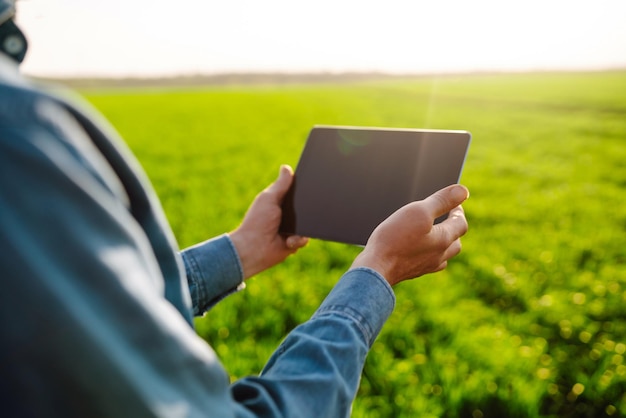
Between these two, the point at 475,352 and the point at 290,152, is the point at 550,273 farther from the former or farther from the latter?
the point at 290,152

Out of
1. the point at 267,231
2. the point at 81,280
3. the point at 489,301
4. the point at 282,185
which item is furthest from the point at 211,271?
the point at 489,301

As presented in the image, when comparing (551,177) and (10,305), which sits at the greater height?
(10,305)

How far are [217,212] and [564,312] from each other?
147 inches

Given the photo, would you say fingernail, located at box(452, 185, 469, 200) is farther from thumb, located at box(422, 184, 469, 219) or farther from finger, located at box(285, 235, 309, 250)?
finger, located at box(285, 235, 309, 250)

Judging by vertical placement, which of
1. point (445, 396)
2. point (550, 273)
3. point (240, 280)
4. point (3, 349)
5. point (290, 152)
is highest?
point (3, 349)

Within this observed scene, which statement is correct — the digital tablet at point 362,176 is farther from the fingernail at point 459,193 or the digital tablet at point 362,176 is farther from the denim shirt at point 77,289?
the denim shirt at point 77,289

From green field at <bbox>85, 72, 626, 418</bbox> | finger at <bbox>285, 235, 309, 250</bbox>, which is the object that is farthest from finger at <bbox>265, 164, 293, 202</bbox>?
green field at <bbox>85, 72, 626, 418</bbox>

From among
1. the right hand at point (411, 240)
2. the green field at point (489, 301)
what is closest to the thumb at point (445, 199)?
the right hand at point (411, 240)

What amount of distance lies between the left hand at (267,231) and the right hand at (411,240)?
0.67 metres

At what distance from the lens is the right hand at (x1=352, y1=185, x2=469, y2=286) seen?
48.3 inches

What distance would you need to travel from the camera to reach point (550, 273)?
426 cm

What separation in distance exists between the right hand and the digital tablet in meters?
0.19

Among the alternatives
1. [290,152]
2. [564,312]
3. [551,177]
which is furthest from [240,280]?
[290,152]

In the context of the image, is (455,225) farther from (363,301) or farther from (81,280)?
(81,280)
